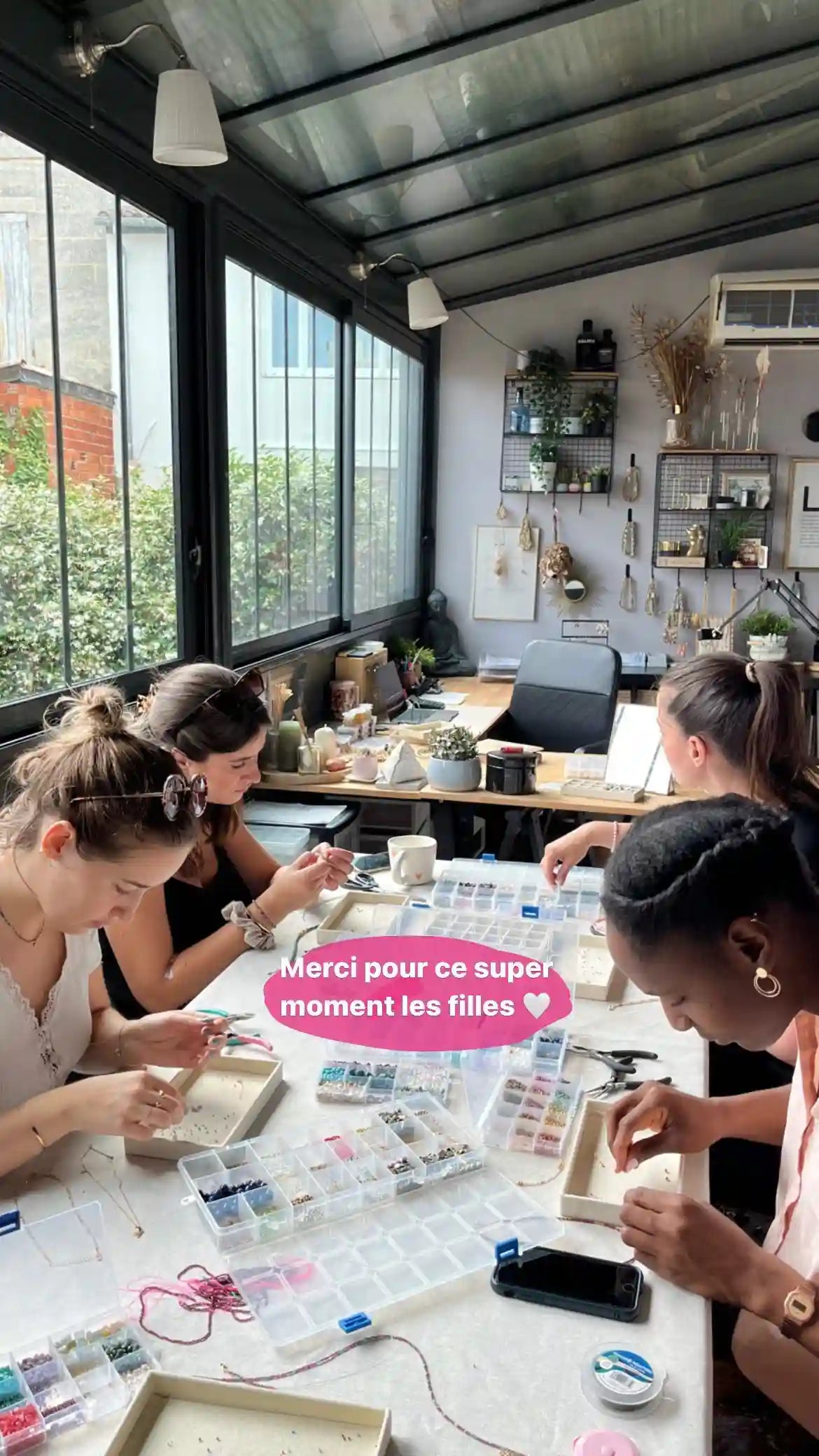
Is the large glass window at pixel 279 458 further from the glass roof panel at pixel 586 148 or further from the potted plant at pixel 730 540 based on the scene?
the potted plant at pixel 730 540

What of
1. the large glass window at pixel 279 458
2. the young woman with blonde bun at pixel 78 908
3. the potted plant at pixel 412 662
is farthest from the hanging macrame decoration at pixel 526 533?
the young woman with blonde bun at pixel 78 908

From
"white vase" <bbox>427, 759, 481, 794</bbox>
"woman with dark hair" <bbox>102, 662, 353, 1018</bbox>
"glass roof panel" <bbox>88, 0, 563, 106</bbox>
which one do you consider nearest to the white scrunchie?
"woman with dark hair" <bbox>102, 662, 353, 1018</bbox>

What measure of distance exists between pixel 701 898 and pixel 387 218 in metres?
3.69

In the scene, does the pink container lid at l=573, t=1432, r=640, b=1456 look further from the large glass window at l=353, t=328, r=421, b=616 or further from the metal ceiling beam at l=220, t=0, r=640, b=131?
the large glass window at l=353, t=328, r=421, b=616

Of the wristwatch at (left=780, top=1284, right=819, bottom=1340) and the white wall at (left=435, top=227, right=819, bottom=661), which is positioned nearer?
the wristwatch at (left=780, top=1284, right=819, bottom=1340)

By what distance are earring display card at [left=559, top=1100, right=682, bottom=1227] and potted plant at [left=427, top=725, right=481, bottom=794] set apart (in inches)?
73.5

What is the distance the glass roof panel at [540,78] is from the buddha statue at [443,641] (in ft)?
7.96

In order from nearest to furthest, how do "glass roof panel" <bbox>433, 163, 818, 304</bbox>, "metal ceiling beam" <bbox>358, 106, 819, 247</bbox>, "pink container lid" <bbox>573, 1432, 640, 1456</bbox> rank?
"pink container lid" <bbox>573, 1432, 640, 1456</bbox> < "metal ceiling beam" <bbox>358, 106, 819, 247</bbox> < "glass roof panel" <bbox>433, 163, 818, 304</bbox>

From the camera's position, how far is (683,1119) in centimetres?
132

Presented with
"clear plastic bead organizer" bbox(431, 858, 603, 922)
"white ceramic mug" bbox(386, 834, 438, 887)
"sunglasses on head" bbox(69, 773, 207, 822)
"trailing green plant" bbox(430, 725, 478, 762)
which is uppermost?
"sunglasses on head" bbox(69, 773, 207, 822)

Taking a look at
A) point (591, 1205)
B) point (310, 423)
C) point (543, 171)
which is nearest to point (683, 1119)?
point (591, 1205)

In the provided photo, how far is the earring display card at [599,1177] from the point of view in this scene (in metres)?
1.16

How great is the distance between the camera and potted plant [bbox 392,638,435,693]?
4.87 m

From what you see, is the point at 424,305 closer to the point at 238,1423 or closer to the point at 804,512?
the point at 804,512
